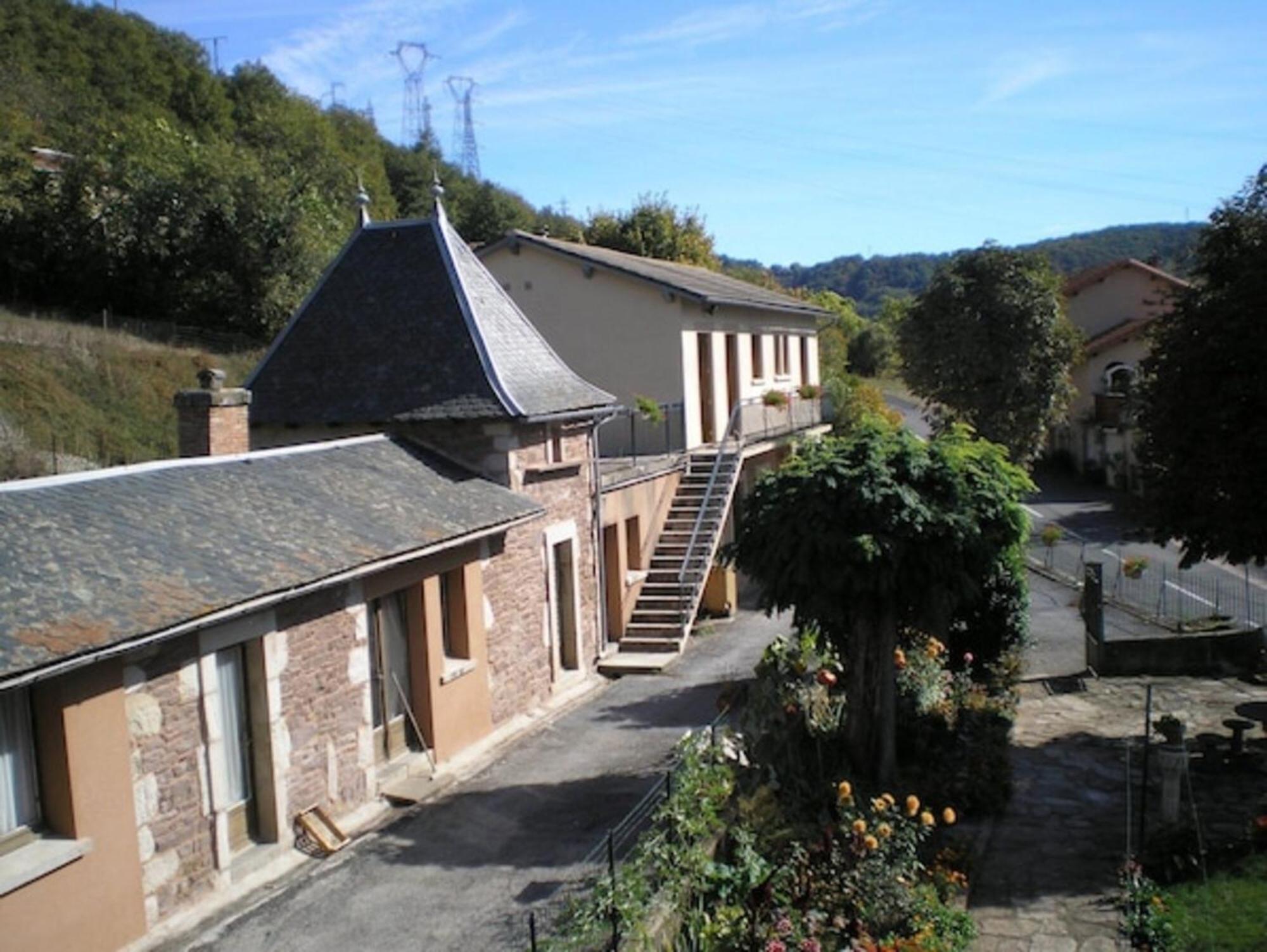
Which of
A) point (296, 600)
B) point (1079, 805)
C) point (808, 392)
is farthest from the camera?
point (808, 392)

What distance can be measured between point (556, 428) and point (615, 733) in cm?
430

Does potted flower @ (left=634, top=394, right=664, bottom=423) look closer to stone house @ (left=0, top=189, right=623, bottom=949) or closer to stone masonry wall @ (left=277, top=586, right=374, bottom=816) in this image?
stone house @ (left=0, top=189, right=623, bottom=949)

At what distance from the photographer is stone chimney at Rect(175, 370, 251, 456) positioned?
12516 millimetres

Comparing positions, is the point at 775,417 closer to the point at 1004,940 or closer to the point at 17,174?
the point at 1004,940

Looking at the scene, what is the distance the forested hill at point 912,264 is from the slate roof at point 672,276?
61.6m

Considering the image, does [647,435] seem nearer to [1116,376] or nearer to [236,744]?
[236,744]

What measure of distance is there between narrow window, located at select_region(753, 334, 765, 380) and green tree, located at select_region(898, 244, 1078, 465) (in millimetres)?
6781

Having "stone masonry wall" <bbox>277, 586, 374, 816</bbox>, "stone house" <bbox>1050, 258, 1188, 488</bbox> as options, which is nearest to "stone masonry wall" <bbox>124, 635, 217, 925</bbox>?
"stone masonry wall" <bbox>277, 586, 374, 816</bbox>

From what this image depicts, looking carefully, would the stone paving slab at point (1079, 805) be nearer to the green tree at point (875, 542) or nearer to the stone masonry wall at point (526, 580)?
the green tree at point (875, 542)

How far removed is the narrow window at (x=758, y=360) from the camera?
89.3ft

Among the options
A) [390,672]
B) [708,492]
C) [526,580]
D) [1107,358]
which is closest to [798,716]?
[526,580]

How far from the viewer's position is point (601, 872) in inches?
346

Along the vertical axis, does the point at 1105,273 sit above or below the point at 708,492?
above

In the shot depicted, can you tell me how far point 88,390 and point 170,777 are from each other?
2296 cm
